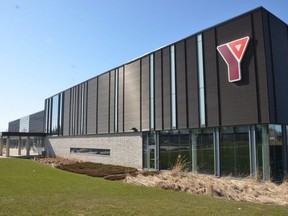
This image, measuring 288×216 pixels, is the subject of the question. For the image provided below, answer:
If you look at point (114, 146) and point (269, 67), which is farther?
point (114, 146)

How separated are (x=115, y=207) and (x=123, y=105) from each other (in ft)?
70.2

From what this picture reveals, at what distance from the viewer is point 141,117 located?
91.0 feet

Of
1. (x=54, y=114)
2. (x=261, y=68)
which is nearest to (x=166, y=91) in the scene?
(x=261, y=68)

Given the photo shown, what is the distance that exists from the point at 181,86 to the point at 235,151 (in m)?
6.98

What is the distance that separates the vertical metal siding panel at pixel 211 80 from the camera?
67.2ft

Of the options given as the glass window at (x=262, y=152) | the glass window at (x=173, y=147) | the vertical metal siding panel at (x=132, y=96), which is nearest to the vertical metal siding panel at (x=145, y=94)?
the vertical metal siding panel at (x=132, y=96)

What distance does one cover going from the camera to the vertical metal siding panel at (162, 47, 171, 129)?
24.5 meters

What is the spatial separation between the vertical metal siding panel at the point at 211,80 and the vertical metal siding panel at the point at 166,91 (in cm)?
416

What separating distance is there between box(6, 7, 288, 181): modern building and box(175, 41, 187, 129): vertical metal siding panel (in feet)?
0.27

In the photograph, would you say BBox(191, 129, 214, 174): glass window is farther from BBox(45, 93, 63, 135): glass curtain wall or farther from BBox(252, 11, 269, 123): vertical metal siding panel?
BBox(45, 93, 63, 135): glass curtain wall

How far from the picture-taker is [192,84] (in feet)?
73.5

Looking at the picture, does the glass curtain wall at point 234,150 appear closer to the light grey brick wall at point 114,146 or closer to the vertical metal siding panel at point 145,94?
the vertical metal siding panel at point 145,94

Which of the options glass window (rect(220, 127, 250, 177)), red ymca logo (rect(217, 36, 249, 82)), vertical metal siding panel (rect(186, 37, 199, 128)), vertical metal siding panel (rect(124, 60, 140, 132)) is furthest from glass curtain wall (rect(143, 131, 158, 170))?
red ymca logo (rect(217, 36, 249, 82))

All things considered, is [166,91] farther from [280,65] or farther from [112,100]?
[112,100]
